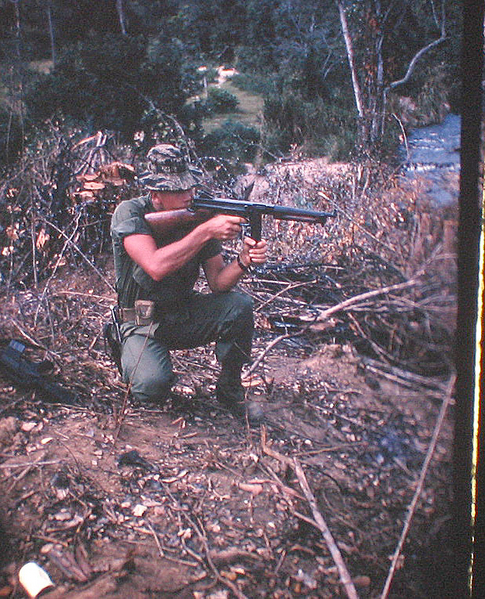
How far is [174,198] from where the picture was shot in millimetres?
2602

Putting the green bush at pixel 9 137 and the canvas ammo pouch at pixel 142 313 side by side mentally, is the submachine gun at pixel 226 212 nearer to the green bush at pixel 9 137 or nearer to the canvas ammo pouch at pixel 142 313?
the canvas ammo pouch at pixel 142 313

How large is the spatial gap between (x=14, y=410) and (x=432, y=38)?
2.32 metres

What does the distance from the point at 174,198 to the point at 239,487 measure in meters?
1.44

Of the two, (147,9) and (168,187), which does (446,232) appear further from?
(168,187)

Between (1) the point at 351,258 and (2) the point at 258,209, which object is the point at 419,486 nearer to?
(1) the point at 351,258

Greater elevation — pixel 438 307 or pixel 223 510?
pixel 438 307

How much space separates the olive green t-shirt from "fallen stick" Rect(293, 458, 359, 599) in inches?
56.6

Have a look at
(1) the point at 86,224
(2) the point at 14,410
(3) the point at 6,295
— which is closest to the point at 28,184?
(1) the point at 86,224

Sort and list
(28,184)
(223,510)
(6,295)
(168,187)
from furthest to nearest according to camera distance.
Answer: (28,184)
(6,295)
(168,187)
(223,510)

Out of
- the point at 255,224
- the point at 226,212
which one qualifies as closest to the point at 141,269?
the point at 226,212

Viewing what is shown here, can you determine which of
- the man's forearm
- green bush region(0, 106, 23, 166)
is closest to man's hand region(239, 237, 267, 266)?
the man's forearm

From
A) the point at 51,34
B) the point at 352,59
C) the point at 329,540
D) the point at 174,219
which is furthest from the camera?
the point at 174,219

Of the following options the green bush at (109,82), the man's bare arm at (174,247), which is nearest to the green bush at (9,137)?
the green bush at (109,82)

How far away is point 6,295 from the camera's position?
11.5ft
